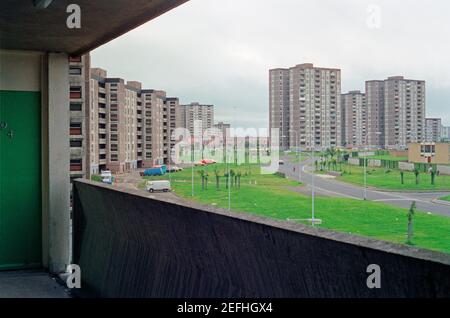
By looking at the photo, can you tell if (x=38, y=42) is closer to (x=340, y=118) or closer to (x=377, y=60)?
(x=340, y=118)

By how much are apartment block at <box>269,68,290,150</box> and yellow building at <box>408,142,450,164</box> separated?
525 inches

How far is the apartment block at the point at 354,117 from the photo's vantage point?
208 feet

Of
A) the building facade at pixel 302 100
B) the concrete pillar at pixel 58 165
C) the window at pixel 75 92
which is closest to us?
the concrete pillar at pixel 58 165

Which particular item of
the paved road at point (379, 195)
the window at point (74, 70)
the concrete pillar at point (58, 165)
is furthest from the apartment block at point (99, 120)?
the concrete pillar at point (58, 165)

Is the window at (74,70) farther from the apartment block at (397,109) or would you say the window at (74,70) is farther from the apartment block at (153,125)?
the apartment block at (397,109)

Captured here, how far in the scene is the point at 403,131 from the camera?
57.2 meters

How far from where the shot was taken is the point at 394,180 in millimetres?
68188

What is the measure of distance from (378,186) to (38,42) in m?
64.3

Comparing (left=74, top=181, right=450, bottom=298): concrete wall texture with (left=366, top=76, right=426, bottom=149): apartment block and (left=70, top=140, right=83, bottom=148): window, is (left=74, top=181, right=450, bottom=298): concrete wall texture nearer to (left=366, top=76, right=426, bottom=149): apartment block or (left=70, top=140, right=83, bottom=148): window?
(left=70, top=140, right=83, bottom=148): window

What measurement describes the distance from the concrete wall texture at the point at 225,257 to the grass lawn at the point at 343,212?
82.1 feet

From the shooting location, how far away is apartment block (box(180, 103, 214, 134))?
5806 centimetres

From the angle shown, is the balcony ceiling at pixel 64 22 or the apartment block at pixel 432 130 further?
the apartment block at pixel 432 130

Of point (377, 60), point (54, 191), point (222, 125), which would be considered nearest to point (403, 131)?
point (377, 60)

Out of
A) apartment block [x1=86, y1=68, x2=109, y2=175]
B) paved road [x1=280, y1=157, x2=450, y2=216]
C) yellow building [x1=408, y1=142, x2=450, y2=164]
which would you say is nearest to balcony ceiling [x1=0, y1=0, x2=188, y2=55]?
apartment block [x1=86, y1=68, x2=109, y2=175]
